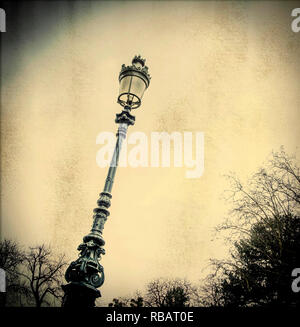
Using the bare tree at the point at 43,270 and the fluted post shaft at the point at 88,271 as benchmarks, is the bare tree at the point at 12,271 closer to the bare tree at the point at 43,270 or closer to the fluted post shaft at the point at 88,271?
the bare tree at the point at 43,270

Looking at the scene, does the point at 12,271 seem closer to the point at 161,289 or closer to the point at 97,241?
the point at 161,289

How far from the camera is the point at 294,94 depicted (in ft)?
36.1

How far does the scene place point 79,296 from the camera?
334 centimetres

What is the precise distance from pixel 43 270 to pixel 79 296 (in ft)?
90.9

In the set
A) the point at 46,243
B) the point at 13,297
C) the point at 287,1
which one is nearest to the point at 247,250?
the point at 287,1

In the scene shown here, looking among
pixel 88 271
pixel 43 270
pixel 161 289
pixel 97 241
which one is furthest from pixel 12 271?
pixel 88 271

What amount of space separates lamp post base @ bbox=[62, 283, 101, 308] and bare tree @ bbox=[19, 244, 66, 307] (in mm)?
25275

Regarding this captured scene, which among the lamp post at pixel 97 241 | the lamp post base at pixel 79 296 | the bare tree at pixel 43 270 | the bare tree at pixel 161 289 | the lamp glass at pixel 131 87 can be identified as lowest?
the bare tree at pixel 161 289

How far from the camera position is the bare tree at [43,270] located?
26094 mm

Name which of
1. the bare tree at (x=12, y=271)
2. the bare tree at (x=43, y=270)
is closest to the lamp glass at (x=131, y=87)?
the bare tree at (x=12, y=271)

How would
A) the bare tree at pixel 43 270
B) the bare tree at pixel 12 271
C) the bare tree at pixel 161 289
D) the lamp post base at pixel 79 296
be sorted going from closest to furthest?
the lamp post base at pixel 79 296 → the bare tree at pixel 12 271 → the bare tree at pixel 43 270 → the bare tree at pixel 161 289

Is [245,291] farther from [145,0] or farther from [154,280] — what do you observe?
[154,280]

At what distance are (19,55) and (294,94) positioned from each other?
11282mm
